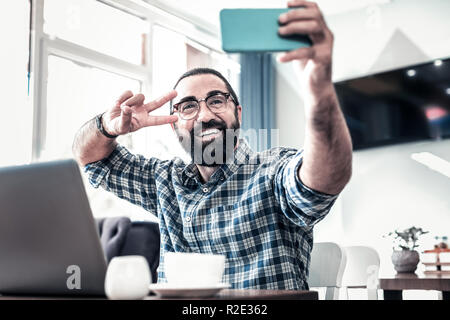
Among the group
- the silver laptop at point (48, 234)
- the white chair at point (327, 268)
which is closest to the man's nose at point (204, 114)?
the white chair at point (327, 268)

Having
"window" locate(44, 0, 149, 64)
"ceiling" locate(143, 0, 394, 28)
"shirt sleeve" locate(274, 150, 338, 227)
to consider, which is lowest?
"shirt sleeve" locate(274, 150, 338, 227)

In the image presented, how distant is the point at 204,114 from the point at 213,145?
0.09 meters

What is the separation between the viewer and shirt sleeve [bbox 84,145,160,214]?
1394mm

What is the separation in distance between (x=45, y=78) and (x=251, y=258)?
2145 mm

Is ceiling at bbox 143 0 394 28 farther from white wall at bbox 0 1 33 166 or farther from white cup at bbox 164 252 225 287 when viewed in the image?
white cup at bbox 164 252 225 287

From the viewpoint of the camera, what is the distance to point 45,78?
283 centimetres

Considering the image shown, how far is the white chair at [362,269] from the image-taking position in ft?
6.95

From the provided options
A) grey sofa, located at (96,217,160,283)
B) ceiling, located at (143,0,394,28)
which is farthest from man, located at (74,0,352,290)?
ceiling, located at (143,0,394,28)

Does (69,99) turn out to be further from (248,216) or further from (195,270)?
(195,270)

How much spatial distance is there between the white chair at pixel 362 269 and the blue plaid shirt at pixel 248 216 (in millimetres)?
1046

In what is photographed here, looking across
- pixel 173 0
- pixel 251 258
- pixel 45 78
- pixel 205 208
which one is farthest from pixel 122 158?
pixel 173 0

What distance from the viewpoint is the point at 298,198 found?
0.95 m

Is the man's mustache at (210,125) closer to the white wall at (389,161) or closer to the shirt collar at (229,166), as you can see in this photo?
the shirt collar at (229,166)
